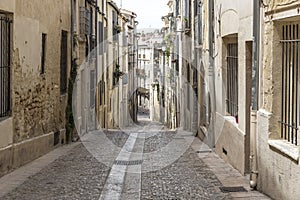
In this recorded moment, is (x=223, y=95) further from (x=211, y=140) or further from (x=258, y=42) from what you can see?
(x=258, y=42)

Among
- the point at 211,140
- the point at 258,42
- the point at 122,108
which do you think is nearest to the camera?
the point at 258,42

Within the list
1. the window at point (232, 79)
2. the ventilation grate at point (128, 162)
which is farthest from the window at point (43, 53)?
the window at point (232, 79)

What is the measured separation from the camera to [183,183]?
32.2ft

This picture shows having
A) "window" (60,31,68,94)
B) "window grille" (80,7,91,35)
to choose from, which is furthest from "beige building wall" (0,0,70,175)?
"window grille" (80,7,91,35)

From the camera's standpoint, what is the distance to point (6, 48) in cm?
1070

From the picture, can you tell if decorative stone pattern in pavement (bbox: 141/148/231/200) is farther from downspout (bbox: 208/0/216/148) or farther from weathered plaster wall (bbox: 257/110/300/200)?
downspout (bbox: 208/0/216/148)

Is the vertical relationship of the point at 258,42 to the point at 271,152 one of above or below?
above

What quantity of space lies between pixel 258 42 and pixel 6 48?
16.9 feet

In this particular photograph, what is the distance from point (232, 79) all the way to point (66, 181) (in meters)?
4.91

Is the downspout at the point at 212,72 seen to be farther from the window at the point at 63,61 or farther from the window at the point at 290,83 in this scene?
the window at the point at 290,83

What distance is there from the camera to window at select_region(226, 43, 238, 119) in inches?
Answer: 476

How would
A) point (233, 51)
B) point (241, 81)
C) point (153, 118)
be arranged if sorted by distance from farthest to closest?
point (153, 118)
point (233, 51)
point (241, 81)

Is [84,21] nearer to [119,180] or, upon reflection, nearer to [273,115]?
[119,180]

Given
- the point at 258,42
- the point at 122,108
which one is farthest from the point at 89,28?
the point at 122,108
